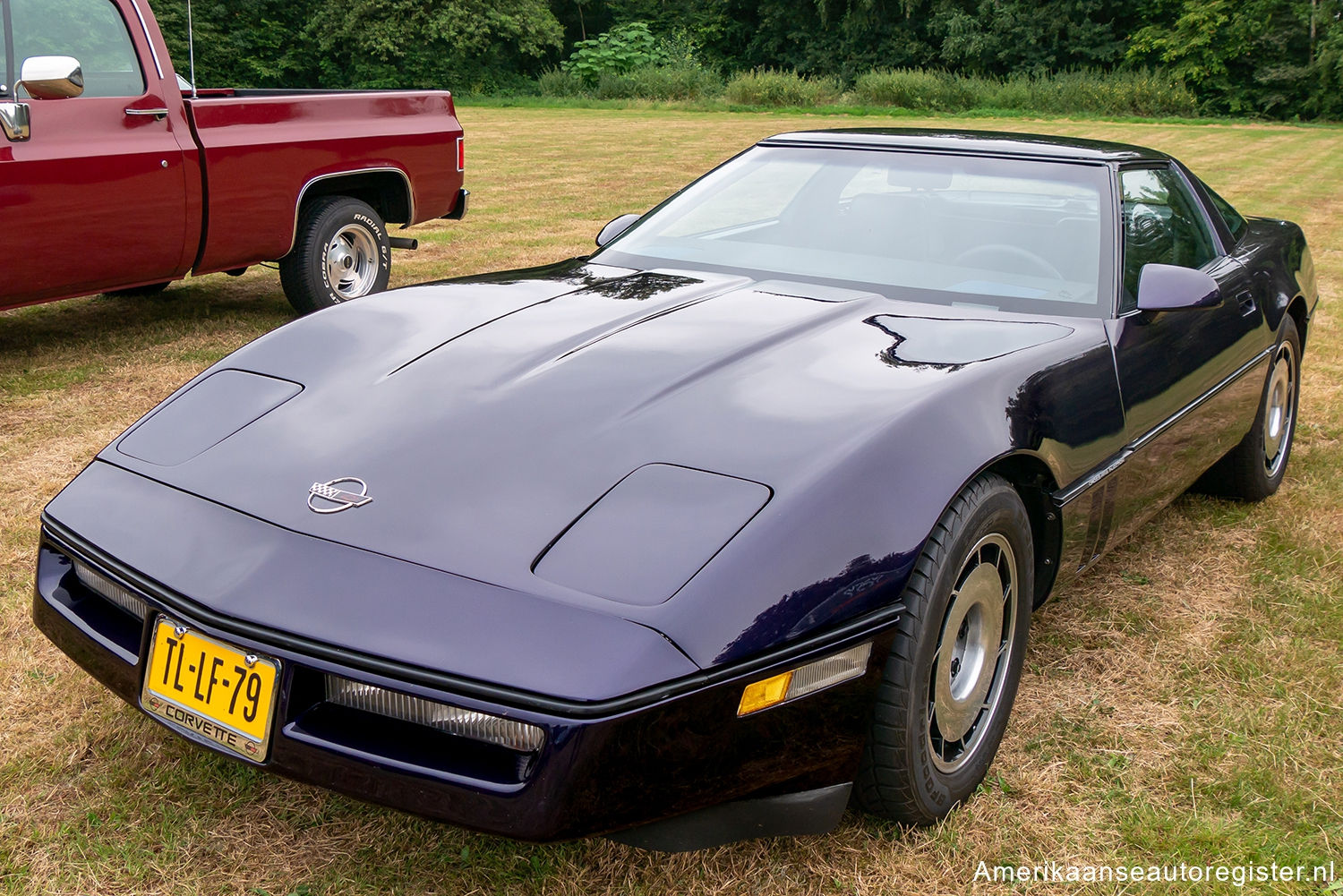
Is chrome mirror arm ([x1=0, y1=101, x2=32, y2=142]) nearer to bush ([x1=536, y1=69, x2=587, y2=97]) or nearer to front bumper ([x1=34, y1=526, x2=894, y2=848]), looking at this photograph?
front bumper ([x1=34, y1=526, x2=894, y2=848])

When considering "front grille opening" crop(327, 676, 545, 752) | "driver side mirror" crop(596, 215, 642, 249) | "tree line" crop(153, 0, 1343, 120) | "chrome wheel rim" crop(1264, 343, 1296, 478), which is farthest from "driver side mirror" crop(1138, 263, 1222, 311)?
"tree line" crop(153, 0, 1343, 120)

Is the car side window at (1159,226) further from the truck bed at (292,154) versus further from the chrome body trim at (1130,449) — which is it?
the truck bed at (292,154)

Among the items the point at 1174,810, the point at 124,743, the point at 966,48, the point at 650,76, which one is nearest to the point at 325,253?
the point at 124,743

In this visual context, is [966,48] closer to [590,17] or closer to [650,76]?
[650,76]

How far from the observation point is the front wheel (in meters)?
1.91

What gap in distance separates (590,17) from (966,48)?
60.5ft

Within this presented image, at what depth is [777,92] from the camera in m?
29.5

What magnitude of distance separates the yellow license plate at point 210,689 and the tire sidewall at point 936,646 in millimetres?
1078

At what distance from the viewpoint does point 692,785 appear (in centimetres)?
167

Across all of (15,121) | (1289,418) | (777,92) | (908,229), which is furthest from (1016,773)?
(777,92)

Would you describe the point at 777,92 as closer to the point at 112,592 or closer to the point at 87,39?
the point at 87,39

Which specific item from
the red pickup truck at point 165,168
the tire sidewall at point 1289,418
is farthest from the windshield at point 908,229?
the red pickup truck at point 165,168

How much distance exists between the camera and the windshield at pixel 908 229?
2.92m

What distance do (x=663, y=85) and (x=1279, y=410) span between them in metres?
29.3
